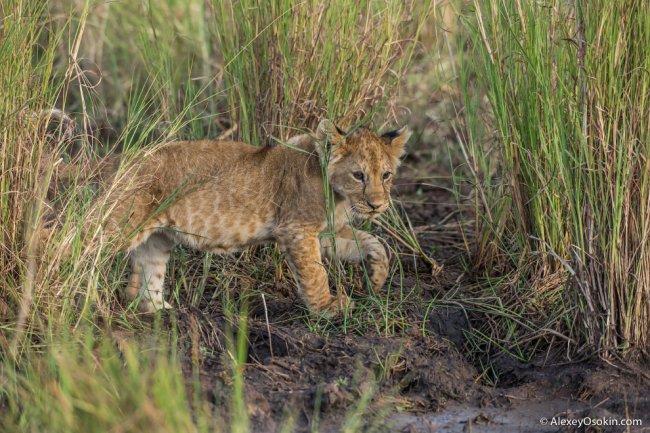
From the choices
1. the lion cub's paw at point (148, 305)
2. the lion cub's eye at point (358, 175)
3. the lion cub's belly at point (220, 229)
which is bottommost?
the lion cub's paw at point (148, 305)

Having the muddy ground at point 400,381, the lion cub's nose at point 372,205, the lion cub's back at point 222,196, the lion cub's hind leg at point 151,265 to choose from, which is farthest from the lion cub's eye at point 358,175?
the lion cub's hind leg at point 151,265

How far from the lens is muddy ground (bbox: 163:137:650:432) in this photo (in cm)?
483

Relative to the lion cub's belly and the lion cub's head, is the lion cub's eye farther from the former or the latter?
the lion cub's belly

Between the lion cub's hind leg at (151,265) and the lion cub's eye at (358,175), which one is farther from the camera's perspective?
the lion cub's hind leg at (151,265)

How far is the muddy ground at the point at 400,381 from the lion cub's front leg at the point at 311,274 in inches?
5.4

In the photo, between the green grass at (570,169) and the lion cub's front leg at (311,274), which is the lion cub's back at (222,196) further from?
the green grass at (570,169)

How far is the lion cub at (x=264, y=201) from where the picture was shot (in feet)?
19.4

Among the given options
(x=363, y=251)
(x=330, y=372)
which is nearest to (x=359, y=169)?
(x=363, y=251)

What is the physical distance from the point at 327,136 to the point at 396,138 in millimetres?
446

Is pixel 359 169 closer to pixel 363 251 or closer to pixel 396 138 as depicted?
pixel 396 138

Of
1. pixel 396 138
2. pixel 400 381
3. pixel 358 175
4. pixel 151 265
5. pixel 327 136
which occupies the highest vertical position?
pixel 327 136

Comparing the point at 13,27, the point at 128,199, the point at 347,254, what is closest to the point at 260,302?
the point at 347,254

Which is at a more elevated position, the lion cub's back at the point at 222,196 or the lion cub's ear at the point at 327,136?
the lion cub's ear at the point at 327,136

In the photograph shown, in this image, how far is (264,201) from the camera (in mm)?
6156
